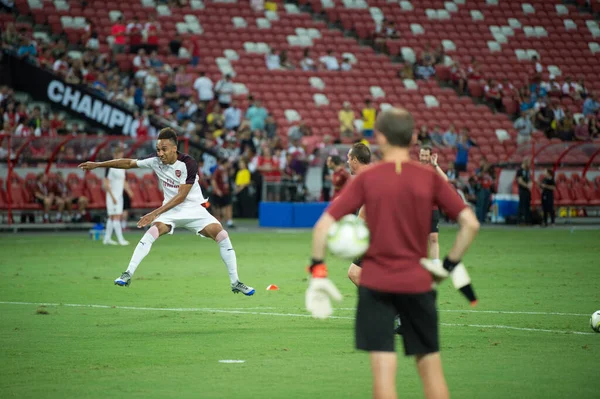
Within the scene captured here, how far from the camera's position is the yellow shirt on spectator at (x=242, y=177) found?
34906 mm

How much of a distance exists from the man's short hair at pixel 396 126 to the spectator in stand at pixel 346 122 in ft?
104

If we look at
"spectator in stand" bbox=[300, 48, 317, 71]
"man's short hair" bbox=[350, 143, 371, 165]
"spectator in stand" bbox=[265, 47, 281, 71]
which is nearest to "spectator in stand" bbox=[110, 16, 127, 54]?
"spectator in stand" bbox=[265, 47, 281, 71]

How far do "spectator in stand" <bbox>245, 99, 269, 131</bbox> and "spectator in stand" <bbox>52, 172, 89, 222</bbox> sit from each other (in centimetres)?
808

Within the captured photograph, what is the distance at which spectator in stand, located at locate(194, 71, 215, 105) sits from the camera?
36906 mm

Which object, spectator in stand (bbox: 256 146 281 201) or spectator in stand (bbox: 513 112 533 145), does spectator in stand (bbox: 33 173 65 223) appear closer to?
spectator in stand (bbox: 256 146 281 201)

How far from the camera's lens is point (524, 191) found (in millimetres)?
33469

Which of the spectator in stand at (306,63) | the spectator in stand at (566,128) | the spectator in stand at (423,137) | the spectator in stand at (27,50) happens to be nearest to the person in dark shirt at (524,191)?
the spectator in stand at (423,137)

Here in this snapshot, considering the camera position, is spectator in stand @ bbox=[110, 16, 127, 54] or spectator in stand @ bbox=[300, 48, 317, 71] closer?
spectator in stand @ bbox=[110, 16, 127, 54]

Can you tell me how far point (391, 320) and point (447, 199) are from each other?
82 centimetres

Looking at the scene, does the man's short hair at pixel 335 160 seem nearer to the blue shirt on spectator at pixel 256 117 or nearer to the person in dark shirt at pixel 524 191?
the person in dark shirt at pixel 524 191

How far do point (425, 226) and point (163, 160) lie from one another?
7.81 metres

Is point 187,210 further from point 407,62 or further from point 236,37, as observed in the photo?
point 407,62

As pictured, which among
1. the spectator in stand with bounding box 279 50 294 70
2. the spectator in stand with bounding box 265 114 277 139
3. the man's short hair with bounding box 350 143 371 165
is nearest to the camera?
the man's short hair with bounding box 350 143 371 165

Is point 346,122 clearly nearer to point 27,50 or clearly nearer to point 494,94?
point 494,94
